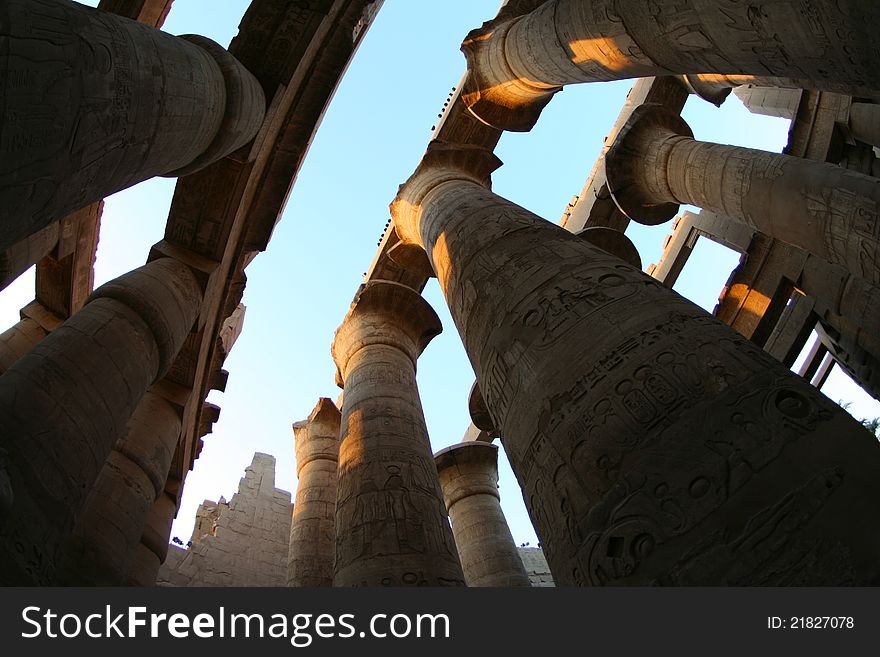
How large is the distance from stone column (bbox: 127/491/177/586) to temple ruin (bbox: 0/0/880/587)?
5cm

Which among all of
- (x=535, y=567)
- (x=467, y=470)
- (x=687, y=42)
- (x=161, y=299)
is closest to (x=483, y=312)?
(x=687, y=42)

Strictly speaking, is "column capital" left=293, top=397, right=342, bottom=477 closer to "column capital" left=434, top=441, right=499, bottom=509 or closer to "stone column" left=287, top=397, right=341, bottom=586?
"stone column" left=287, top=397, right=341, bottom=586

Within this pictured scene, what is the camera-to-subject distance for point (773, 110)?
42.0 feet

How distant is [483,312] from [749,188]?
456 centimetres

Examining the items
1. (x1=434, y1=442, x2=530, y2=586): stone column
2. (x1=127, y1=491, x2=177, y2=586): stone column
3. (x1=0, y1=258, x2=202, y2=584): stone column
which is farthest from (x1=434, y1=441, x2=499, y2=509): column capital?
(x1=0, y1=258, x2=202, y2=584): stone column

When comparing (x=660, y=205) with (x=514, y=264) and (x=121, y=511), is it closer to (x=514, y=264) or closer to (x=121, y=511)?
(x=514, y=264)

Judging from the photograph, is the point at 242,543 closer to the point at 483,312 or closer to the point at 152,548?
the point at 152,548

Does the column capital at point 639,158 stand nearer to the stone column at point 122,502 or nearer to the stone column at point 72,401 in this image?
the stone column at point 72,401

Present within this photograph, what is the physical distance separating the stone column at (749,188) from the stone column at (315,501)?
754 cm

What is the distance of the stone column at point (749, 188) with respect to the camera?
5738 mm

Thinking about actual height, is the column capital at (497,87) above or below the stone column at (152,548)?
above

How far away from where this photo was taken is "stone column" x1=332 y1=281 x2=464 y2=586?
6461 millimetres

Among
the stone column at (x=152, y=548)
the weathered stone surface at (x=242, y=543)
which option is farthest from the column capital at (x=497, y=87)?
the weathered stone surface at (x=242, y=543)

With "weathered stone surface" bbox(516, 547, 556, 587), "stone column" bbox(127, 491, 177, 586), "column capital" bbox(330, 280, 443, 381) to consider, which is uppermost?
"column capital" bbox(330, 280, 443, 381)
